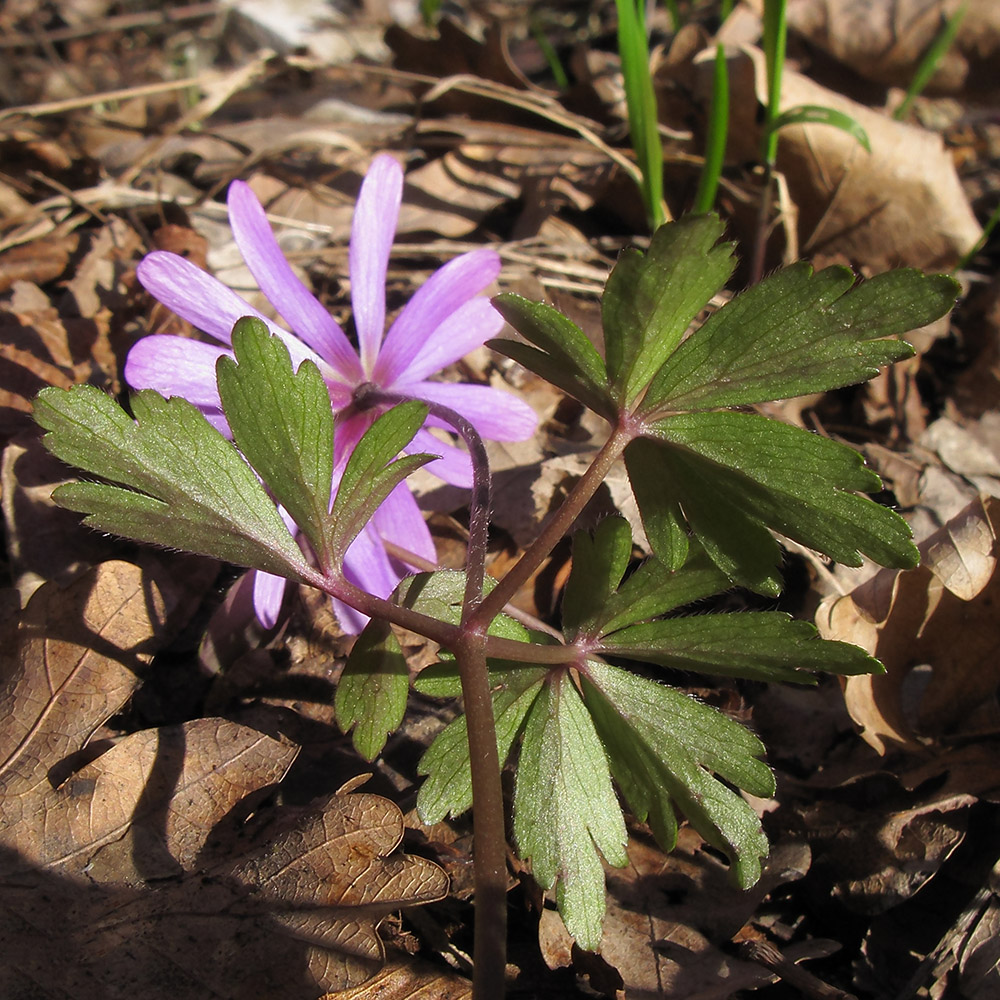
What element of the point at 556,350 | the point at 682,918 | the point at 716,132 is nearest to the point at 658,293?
the point at 556,350

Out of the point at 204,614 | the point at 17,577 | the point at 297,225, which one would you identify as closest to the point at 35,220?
the point at 297,225

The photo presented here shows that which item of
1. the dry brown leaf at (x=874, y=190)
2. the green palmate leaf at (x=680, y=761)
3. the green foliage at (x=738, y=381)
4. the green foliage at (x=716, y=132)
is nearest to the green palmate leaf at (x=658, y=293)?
the green foliage at (x=738, y=381)

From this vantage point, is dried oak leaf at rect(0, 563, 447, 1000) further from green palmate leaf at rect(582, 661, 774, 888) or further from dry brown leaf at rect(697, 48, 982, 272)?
dry brown leaf at rect(697, 48, 982, 272)

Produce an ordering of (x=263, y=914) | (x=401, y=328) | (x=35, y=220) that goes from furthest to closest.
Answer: (x=35, y=220) → (x=401, y=328) → (x=263, y=914)

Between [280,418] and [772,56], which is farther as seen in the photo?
[772,56]

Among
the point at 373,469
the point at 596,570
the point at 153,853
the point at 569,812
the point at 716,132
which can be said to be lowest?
the point at 153,853

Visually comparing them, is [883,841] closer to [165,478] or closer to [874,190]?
[165,478]

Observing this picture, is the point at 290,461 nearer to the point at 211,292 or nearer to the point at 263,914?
the point at 211,292
